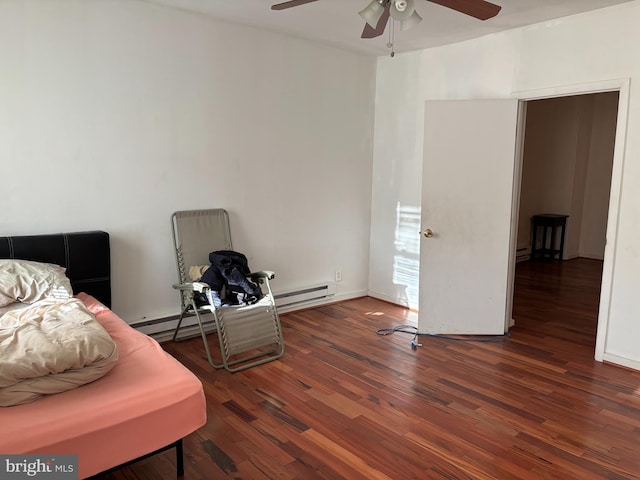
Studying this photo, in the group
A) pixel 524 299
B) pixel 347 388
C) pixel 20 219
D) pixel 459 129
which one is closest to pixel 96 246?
pixel 20 219

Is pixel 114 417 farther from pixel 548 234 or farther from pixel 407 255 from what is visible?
pixel 548 234

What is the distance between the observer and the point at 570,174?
717 centimetres

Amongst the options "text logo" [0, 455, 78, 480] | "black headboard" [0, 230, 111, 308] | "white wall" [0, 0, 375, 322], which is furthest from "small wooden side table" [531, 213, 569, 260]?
Result: "text logo" [0, 455, 78, 480]

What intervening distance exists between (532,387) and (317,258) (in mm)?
2278

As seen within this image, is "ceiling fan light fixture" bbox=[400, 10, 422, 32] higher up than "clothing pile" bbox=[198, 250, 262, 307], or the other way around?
"ceiling fan light fixture" bbox=[400, 10, 422, 32]

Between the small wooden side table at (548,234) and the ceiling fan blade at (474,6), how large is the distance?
203 inches

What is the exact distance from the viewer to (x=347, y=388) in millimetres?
3059

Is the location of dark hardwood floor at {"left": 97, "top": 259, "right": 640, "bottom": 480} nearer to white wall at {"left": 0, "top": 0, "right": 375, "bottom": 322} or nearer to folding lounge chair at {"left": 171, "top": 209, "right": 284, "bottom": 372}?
folding lounge chair at {"left": 171, "top": 209, "right": 284, "bottom": 372}

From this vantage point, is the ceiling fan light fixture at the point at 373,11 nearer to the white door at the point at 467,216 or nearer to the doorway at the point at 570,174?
the white door at the point at 467,216

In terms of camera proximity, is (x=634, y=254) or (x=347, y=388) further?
(x=634, y=254)

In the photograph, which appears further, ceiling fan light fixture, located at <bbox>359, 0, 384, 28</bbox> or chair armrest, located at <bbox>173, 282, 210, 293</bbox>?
chair armrest, located at <bbox>173, 282, 210, 293</bbox>

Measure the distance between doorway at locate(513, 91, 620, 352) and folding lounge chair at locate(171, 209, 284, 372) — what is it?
14.3 ft

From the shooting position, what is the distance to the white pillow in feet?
8.52

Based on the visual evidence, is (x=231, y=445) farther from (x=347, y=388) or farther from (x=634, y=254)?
(x=634, y=254)
